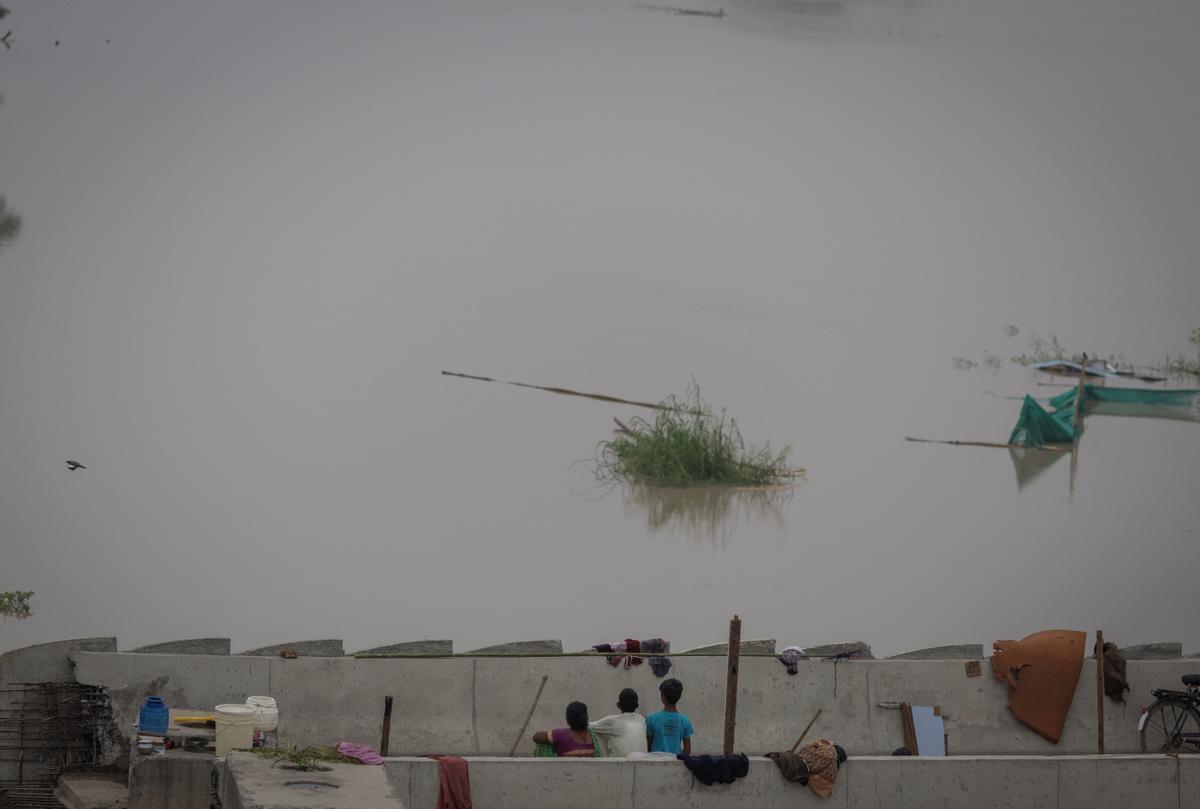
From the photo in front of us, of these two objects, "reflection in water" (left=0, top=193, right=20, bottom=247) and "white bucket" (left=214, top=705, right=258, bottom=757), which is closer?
"white bucket" (left=214, top=705, right=258, bottom=757)

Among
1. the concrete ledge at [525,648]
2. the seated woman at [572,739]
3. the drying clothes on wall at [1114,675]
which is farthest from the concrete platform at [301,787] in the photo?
the drying clothes on wall at [1114,675]

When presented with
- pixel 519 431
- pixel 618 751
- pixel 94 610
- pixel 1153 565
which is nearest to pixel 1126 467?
pixel 1153 565

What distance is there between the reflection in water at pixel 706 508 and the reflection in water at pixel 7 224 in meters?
5.26

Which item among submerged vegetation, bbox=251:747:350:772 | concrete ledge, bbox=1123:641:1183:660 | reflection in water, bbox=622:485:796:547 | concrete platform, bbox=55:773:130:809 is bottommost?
concrete platform, bbox=55:773:130:809

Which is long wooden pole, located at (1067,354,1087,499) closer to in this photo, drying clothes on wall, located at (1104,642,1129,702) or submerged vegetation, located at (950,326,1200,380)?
submerged vegetation, located at (950,326,1200,380)

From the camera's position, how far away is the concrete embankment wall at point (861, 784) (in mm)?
9156

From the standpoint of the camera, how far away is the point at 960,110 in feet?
49.2

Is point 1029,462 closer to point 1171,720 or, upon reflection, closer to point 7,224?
point 1171,720

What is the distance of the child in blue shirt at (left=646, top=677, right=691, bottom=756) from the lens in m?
9.98

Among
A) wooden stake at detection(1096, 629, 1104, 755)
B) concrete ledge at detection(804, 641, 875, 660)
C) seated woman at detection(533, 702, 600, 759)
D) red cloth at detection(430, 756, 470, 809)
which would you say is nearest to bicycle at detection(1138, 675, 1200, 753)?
wooden stake at detection(1096, 629, 1104, 755)

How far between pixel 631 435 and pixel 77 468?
449 cm

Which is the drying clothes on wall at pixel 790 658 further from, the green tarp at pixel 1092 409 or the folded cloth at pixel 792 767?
the green tarp at pixel 1092 409

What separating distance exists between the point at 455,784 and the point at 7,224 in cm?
606

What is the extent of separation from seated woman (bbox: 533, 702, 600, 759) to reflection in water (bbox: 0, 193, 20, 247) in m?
5.83
